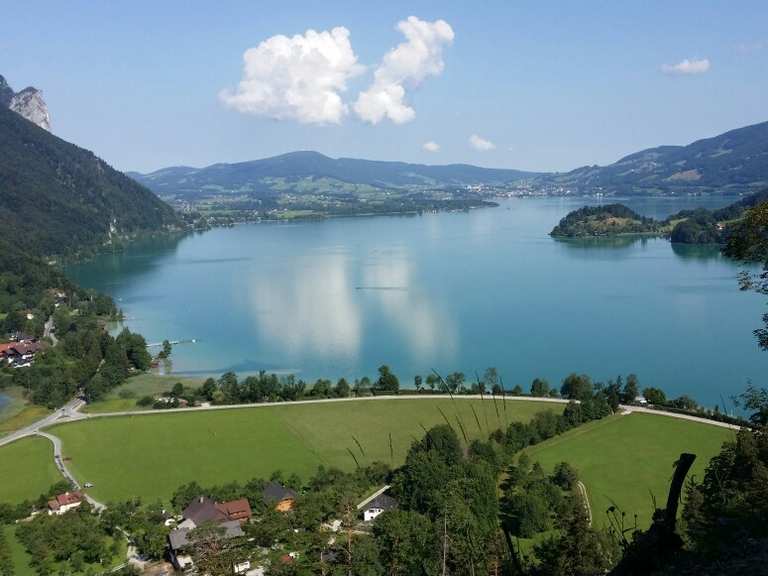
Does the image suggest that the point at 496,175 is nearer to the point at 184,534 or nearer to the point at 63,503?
the point at 63,503

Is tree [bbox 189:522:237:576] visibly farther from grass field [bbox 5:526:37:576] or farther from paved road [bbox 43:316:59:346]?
paved road [bbox 43:316:59:346]

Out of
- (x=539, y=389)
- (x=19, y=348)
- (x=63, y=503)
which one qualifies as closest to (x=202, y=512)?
(x=63, y=503)

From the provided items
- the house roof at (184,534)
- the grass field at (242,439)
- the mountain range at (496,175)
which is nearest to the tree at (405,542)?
the house roof at (184,534)

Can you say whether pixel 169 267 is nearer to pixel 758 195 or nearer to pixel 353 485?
pixel 353 485

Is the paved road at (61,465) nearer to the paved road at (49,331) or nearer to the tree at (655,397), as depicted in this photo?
the paved road at (49,331)

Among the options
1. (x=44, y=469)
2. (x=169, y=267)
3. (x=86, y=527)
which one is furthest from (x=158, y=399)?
(x=169, y=267)
